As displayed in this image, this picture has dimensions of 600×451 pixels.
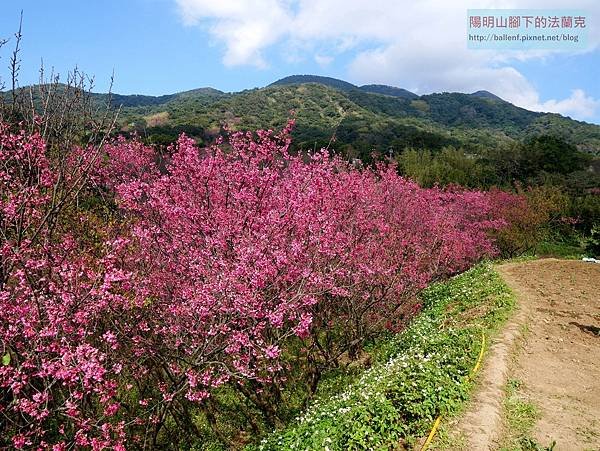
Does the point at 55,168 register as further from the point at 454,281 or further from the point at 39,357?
the point at 454,281

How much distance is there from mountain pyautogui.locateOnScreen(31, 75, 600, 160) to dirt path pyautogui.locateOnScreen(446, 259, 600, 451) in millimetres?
48538

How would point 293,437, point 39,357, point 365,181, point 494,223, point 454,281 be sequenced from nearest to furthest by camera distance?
point 39,357, point 293,437, point 365,181, point 454,281, point 494,223

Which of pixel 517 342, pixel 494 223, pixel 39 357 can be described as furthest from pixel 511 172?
pixel 39 357

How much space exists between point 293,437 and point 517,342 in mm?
6282

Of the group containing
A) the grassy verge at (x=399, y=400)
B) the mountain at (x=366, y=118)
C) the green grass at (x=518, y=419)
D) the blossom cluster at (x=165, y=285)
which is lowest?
the green grass at (x=518, y=419)

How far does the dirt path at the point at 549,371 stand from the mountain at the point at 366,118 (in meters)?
48.5

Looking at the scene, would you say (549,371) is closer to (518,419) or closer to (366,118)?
(518,419)

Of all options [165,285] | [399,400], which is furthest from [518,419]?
[165,285]

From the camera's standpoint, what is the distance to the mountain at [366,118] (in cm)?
8100

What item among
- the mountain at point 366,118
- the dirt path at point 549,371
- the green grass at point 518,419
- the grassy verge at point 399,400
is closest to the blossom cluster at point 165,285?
the grassy verge at point 399,400

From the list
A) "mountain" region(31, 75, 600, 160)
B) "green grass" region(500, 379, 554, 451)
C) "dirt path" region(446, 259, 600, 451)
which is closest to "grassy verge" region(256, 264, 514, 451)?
"dirt path" region(446, 259, 600, 451)

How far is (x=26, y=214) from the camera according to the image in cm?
734

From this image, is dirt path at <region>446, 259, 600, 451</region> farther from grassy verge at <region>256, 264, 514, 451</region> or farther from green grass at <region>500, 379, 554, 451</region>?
grassy verge at <region>256, 264, 514, 451</region>

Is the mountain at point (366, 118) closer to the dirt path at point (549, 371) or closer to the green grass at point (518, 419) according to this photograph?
the dirt path at point (549, 371)
